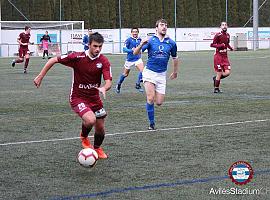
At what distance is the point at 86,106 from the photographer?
30.5 ft

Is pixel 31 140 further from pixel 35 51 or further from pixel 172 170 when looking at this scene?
pixel 35 51

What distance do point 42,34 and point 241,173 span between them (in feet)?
164

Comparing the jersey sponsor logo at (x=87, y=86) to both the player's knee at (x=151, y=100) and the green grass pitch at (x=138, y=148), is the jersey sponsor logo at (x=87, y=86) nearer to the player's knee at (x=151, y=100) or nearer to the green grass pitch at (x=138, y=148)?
the green grass pitch at (x=138, y=148)

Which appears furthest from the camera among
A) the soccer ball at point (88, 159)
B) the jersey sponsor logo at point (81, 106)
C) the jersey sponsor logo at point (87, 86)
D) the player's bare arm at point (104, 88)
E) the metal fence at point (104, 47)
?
the metal fence at point (104, 47)

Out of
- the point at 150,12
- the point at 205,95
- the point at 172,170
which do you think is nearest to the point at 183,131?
the point at 172,170

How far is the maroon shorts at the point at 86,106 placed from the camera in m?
9.26

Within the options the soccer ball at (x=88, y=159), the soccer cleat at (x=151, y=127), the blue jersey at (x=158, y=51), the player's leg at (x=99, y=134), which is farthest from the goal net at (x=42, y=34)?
the soccer ball at (x=88, y=159)

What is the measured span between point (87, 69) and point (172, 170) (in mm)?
1945

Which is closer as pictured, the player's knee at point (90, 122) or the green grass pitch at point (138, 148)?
the green grass pitch at point (138, 148)

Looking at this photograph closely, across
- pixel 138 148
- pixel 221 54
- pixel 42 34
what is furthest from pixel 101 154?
pixel 42 34

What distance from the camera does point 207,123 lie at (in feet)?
42.3

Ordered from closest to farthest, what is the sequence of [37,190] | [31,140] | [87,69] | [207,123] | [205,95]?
1. [37,190]
2. [87,69]
3. [31,140]
4. [207,123]
5. [205,95]

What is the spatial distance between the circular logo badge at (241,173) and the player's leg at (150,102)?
4.00 m

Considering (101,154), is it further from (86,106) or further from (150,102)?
(150,102)
